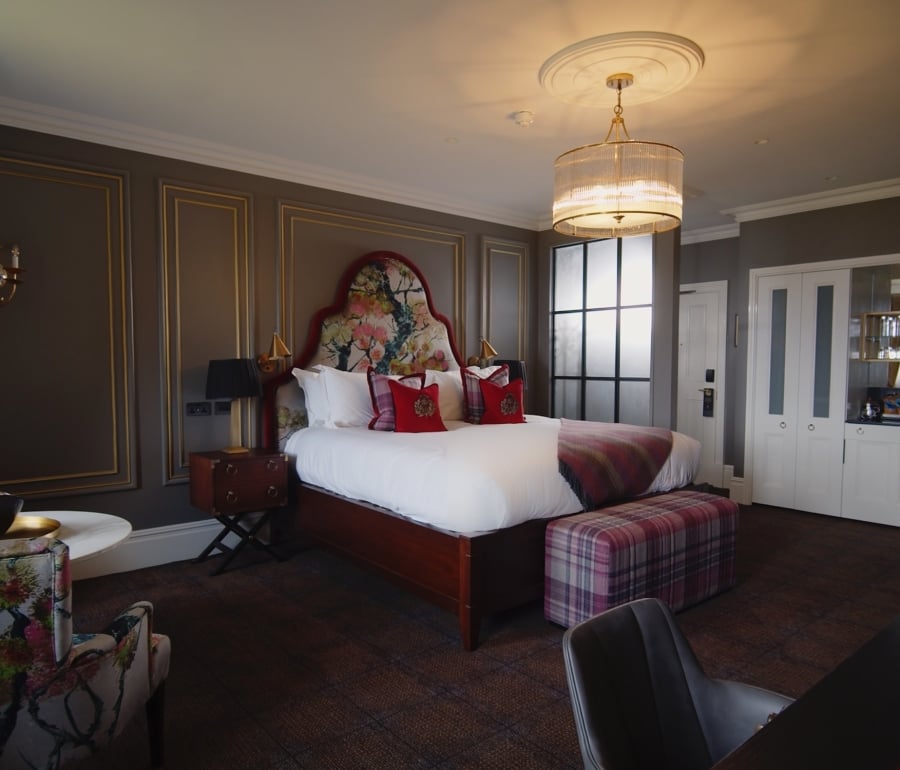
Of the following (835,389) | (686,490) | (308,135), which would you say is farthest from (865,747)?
(835,389)

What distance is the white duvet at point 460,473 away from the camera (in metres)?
2.73

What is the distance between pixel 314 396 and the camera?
425 centimetres

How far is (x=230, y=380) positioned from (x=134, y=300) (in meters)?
0.73

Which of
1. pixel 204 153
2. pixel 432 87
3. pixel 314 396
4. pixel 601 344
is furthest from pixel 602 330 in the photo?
pixel 204 153

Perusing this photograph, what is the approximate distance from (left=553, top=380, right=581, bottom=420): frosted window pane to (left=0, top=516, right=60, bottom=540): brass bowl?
4.34 meters

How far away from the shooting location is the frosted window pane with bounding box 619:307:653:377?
5.24 m

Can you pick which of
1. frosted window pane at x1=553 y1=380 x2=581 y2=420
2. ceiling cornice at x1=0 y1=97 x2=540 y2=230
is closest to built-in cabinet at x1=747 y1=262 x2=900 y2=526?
frosted window pane at x1=553 y1=380 x2=581 y2=420

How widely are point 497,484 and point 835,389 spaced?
12.1 feet

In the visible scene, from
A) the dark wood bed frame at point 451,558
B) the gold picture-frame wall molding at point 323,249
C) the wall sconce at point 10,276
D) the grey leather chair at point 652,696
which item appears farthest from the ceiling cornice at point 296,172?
the grey leather chair at point 652,696

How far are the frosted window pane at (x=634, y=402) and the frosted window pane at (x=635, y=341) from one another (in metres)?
0.10

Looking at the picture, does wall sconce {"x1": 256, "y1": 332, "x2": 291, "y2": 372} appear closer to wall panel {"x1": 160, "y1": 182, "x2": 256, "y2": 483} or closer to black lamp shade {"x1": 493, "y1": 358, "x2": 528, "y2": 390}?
wall panel {"x1": 160, "y1": 182, "x2": 256, "y2": 483}

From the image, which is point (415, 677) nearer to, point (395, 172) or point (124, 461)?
point (124, 461)

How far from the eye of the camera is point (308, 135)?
3.75 meters

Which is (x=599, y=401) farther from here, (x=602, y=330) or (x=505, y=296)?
(x=505, y=296)
